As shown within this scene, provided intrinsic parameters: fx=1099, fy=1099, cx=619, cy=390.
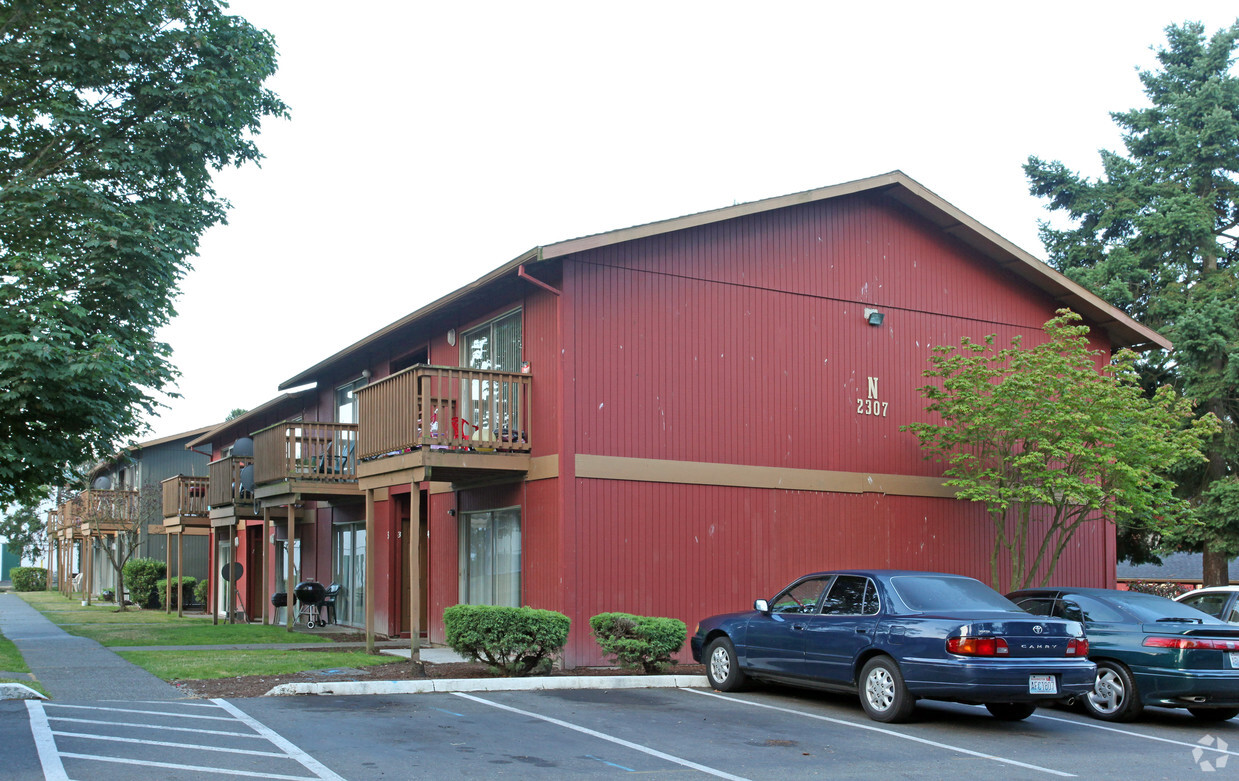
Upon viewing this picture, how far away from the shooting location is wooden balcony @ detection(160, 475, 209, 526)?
1098 inches

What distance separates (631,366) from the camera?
611 inches

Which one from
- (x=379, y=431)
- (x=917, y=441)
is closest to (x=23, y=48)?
(x=379, y=431)

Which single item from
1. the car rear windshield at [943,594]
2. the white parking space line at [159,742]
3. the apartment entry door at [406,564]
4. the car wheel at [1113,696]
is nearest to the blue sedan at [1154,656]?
the car wheel at [1113,696]

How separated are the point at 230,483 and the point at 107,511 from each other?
11.9m

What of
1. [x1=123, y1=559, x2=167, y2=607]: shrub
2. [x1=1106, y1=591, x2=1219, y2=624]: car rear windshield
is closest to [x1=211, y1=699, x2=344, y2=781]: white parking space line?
[x1=1106, y1=591, x2=1219, y2=624]: car rear windshield

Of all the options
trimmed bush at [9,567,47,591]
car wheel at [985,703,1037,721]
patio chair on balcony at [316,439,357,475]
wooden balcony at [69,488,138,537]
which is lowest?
trimmed bush at [9,567,47,591]

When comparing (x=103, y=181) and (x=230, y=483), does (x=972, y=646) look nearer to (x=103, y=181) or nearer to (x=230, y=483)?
(x=103, y=181)

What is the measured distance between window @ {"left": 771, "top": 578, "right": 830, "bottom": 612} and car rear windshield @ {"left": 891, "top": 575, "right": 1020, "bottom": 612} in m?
1.01

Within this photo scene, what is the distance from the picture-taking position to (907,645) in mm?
10023

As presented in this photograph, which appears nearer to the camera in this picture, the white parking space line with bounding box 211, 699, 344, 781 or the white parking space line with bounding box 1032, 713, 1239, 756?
the white parking space line with bounding box 211, 699, 344, 781

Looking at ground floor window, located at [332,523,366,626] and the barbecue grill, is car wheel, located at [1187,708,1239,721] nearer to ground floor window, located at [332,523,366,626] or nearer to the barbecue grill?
ground floor window, located at [332,523,366,626]

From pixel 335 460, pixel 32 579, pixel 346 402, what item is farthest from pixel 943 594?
pixel 32 579

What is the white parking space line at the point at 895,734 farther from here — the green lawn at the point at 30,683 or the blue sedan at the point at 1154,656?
the green lawn at the point at 30,683

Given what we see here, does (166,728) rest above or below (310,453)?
below
